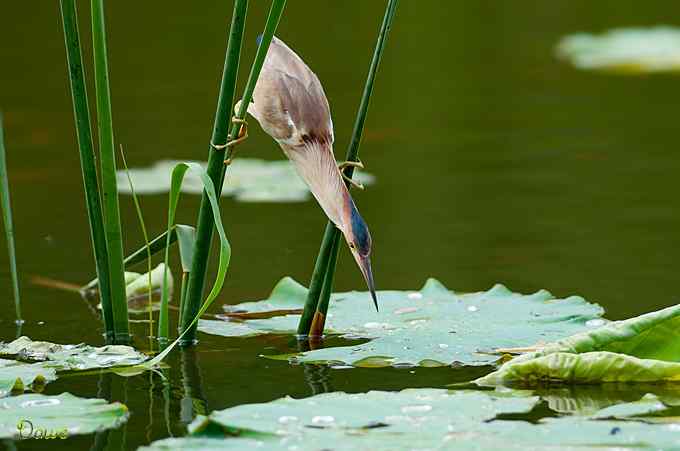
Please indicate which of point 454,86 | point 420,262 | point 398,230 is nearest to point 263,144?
point 454,86

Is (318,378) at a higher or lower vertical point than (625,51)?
lower

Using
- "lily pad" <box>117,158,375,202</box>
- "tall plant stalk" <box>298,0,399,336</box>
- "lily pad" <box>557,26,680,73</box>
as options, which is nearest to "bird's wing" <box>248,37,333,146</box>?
"tall plant stalk" <box>298,0,399,336</box>

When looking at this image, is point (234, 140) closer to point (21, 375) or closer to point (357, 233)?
point (357, 233)

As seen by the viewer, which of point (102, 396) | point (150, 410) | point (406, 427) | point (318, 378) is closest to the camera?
point (406, 427)

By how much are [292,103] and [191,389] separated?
0.82 m

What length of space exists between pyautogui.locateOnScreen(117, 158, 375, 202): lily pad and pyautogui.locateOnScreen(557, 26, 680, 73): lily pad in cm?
385

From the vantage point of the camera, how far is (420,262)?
4406mm

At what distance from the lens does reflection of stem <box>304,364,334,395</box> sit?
2.88m

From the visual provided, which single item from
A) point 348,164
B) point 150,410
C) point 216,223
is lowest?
point 150,410

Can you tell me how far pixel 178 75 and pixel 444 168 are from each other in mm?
3260

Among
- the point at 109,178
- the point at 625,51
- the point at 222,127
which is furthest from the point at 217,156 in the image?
the point at 625,51

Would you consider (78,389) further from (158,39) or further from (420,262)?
(158,39)

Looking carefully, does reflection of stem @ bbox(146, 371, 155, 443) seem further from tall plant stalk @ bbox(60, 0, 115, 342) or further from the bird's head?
the bird's head

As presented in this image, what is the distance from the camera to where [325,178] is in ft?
10.8
